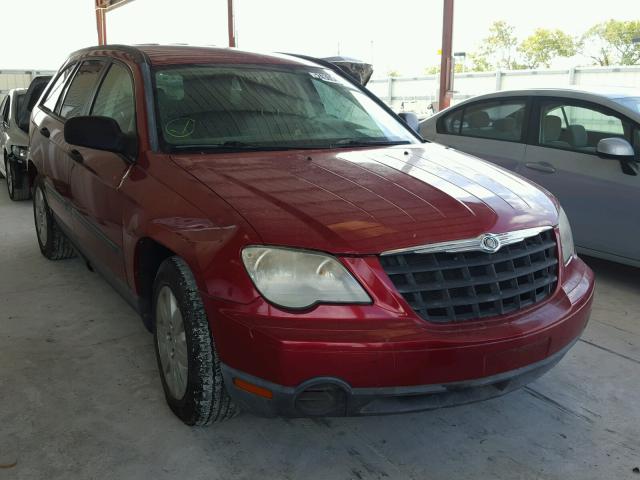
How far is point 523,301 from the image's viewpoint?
2.21 meters

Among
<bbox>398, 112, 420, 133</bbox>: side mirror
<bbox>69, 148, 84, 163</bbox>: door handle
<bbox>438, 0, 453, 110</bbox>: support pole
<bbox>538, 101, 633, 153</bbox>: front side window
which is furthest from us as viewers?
<bbox>438, 0, 453, 110</bbox>: support pole

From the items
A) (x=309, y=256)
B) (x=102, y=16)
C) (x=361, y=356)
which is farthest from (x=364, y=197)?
(x=102, y=16)

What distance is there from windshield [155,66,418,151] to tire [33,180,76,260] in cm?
Answer: 203

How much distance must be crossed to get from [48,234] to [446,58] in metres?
6.64

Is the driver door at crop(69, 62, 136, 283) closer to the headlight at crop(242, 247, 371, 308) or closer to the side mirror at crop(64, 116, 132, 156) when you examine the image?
the side mirror at crop(64, 116, 132, 156)

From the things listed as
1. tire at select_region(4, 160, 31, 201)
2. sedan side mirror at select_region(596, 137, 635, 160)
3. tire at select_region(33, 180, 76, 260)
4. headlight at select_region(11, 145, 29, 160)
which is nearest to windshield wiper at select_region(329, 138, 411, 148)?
sedan side mirror at select_region(596, 137, 635, 160)

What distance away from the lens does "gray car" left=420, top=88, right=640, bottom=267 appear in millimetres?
4180

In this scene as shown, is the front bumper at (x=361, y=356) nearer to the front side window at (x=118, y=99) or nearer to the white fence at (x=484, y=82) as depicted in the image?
the front side window at (x=118, y=99)

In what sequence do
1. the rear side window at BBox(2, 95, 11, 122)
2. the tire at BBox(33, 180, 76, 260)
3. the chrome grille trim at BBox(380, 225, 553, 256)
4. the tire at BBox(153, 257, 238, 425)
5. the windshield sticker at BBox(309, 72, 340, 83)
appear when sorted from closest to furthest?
Result: 1. the chrome grille trim at BBox(380, 225, 553, 256)
2. the tire at BBox(153, 257, 238, 425)
3. the windshield sticker at BBox(309, 72, 340, 83)
4. the tire at BBox(33, 180, 76, 260)
5. the rear side window at BBox(2, 95, 11, 122)

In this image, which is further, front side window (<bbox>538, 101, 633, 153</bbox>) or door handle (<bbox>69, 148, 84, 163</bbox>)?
front side window (<bbox>538, 101, 633, 153</bbox>)

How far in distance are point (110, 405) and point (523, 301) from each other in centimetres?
176

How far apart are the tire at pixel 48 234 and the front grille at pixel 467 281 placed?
3.30 m

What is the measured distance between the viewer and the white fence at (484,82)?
12.8 m

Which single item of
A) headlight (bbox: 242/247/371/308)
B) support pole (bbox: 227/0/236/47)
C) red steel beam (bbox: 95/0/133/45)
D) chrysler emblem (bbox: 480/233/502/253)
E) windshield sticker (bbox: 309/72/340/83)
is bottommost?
Result: headlight (bbox: 242/247/371/308)
